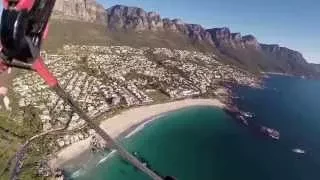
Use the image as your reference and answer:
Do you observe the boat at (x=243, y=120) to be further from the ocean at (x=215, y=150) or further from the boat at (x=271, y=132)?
the boat at (x=271, y=132)

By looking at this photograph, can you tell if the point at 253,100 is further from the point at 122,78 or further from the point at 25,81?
the point at 25,81

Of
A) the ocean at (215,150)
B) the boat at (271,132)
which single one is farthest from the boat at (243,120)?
the boat at (271,132)

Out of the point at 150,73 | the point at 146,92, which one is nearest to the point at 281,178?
the point at 146,92

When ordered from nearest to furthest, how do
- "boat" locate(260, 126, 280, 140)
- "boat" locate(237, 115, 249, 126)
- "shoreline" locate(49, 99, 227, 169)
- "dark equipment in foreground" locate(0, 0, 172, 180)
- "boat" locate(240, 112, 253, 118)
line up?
"dark equipment in foreground" locate(0, 0, 172, 180)
"shoreline" locate(49, 99, 227, 169)
"boat" locate(260, 126, 280, 140)
"boat" locate(237, 115, 249, 126)
"boat" locate(240, 112, 253, 118)

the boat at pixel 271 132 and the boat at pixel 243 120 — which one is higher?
the boat at pixel 243 120

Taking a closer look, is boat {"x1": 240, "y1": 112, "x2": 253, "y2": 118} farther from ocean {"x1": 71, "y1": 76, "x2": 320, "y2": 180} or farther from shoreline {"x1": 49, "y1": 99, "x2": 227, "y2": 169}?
shoreline {"x1": 49, "y1": 99, "x2": 227, "y2": 169}

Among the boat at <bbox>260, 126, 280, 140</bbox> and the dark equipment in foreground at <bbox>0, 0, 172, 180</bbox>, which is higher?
the dark equipment in foreground at <bbox>0, 0, 172, 180</bbox>

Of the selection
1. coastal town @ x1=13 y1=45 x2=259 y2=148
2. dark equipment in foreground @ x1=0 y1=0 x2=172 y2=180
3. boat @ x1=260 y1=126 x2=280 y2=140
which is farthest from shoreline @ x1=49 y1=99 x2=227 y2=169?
dark equipment in foreground @ x1=0 y1=0 x2=172 y2=180
